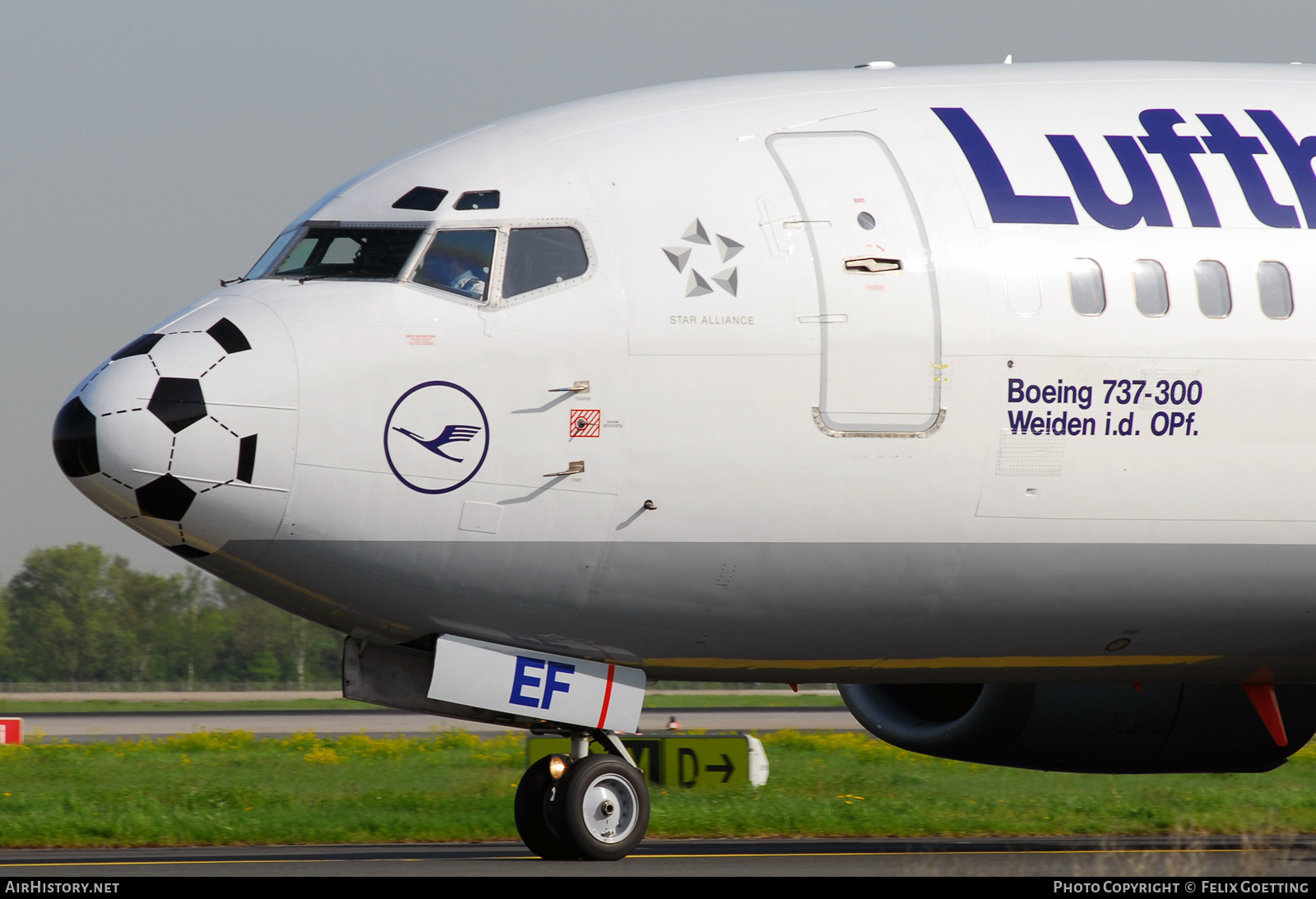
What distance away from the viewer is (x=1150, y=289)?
38.7 ft

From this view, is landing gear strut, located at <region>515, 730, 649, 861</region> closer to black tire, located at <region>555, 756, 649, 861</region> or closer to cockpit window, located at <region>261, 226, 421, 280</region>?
black tire, located at <region>555, 756, 649, 861</region>

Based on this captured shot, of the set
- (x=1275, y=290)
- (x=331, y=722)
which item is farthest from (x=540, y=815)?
(x=331, y=722)

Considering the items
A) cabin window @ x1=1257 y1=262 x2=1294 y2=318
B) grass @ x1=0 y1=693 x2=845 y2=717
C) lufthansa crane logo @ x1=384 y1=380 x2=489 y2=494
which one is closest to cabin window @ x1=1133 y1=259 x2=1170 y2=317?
Answer: cabin window @ x1=1257 y1=262 x2=1294 y2=318

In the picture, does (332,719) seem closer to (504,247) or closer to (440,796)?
(440,796)

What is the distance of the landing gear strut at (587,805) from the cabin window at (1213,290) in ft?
18.1

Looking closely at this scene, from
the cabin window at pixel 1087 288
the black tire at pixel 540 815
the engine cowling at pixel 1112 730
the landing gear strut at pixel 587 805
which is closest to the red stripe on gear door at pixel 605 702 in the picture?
the landing gear strut at pixel 587 805

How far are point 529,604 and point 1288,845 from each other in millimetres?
9223

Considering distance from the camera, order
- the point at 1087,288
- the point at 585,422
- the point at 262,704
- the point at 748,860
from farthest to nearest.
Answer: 1. the point at 262,704
2. the point at 748,860
3. the point at 1087,288
4. the point at 585,422

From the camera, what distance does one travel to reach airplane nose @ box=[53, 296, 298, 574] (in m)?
10.4

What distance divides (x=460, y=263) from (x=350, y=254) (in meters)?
0.84

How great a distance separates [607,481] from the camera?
1110cm

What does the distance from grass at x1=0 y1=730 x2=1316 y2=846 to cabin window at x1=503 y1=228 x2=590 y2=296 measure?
7.61 m

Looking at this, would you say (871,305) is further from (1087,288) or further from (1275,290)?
(1275,290)

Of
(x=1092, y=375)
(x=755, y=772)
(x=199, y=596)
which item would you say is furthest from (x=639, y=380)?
(x=199, y=596)
